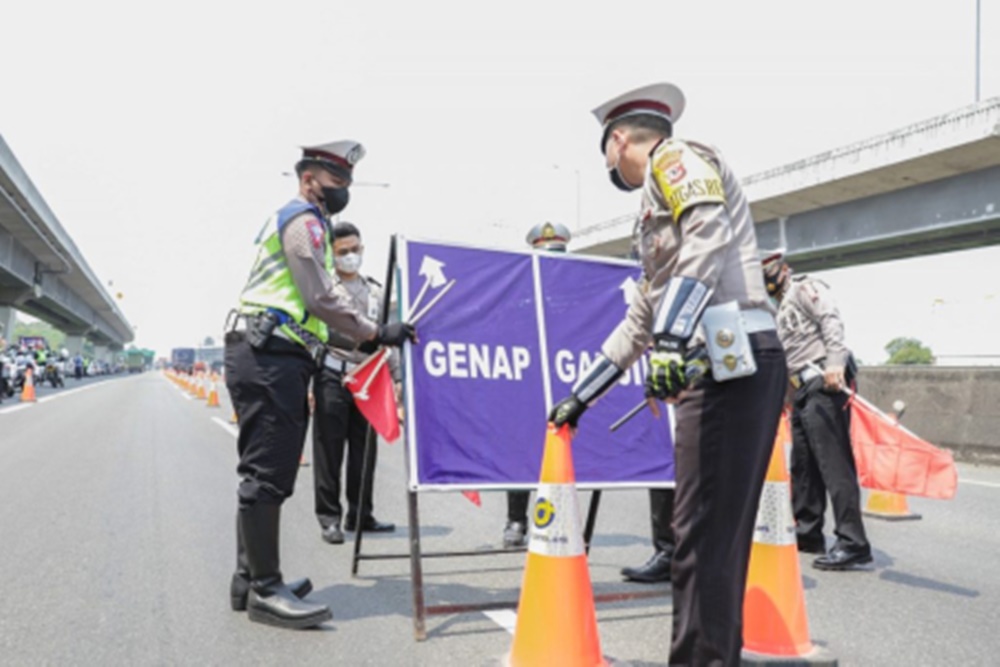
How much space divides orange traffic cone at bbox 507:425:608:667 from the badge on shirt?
5.11 ft

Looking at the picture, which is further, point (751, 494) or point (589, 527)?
point (589, 527)

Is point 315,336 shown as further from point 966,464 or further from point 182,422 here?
point 182,422

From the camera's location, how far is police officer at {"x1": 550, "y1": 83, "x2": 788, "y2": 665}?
96.8 inches

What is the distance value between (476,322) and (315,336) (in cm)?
79

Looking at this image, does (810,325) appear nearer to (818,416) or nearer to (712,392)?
(818,416)

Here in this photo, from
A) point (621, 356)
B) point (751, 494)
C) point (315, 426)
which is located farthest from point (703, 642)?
point (315, 426)

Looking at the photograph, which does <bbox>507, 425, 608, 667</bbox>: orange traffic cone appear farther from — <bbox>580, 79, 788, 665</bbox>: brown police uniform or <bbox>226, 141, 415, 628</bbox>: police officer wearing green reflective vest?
<bbox>226, 141, 415, 628</bbox>: police officer wearing green reflective vest

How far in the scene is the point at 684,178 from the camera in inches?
99.0

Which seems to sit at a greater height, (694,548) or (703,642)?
(694,548)

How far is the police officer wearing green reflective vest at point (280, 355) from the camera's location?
3783 millimetres

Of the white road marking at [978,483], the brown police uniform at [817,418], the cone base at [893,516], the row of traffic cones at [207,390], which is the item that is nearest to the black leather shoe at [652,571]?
the brown police uniform at [817,418]

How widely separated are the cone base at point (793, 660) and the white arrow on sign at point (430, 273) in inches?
83.9

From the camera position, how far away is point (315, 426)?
5977 millimetres

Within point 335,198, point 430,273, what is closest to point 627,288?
point 430,273
